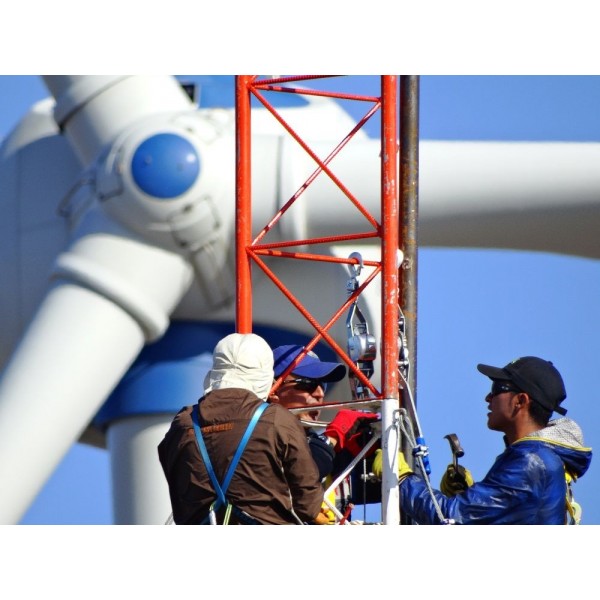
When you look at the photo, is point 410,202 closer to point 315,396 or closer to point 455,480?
point 315,396

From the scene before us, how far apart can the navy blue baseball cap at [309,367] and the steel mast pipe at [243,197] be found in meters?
1.37

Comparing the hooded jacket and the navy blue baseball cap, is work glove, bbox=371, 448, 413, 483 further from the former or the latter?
the hooded jacket

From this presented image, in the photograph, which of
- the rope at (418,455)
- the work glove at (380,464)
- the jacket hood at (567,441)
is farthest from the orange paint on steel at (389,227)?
the jacket hood at (567,441)

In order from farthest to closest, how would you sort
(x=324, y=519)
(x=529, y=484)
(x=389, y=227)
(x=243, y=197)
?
(x=243, y=197), (x=389, y=227), (x=324, y=519), (x=529, y=484)

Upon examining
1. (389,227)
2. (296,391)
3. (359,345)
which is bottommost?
(296,391)

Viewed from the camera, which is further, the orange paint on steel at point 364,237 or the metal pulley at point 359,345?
the metal pulley at point 359,345

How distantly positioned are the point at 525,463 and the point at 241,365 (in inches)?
54.6

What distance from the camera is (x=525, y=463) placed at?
21.8 feet

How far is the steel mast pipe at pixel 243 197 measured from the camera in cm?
980

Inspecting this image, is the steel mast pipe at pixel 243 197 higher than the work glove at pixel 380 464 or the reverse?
higher

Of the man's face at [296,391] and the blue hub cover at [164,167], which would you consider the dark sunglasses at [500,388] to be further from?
the blue hub cover at [164,167]

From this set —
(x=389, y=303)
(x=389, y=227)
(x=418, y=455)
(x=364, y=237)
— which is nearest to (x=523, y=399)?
(x=418, y=455)

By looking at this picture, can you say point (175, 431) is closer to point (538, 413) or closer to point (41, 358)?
point (538, 413)

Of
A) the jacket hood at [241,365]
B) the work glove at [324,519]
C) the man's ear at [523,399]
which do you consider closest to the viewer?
the jacket hood at [241,365]
